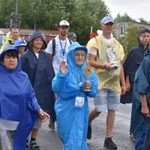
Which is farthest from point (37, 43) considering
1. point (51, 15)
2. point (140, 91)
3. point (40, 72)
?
point (51, 15)

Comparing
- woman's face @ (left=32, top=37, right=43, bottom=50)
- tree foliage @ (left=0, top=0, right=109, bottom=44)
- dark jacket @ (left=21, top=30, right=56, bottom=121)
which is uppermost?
tree foliage @ (left=0, top=0, right=109, bottom=44)

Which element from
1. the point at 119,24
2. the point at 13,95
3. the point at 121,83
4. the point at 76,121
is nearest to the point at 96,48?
the point at 121,83

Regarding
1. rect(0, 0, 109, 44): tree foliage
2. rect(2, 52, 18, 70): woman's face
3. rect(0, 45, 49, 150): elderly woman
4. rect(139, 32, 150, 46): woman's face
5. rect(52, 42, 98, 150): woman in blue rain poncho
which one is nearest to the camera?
rect(0, 45, 49, 150): elderly woman

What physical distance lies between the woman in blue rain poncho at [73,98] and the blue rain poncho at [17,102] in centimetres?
38

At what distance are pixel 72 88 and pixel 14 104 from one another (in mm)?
852

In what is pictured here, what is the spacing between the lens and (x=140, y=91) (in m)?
5.14

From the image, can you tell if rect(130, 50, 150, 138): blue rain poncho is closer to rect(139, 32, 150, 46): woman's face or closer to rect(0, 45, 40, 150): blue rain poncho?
rect(0, 45, 40, 150): blue rain poncho

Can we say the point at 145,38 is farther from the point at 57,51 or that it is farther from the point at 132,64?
the point at 57,51

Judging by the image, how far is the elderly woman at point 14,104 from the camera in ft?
16.2

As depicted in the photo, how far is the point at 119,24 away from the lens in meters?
91.7

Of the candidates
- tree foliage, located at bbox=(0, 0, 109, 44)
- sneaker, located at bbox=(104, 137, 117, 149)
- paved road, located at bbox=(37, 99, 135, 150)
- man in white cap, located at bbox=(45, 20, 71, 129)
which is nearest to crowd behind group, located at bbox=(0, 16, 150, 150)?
sneaker, located at bbox=(104, 137, 117, 149)

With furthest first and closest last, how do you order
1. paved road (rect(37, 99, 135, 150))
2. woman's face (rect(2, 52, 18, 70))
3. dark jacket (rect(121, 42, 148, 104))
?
dark jacket (rect(121, 42, 148, 104)) < paved road (rect(37, 99, 135, 150)) < woman's face (rect(2, 52, 18, 70))

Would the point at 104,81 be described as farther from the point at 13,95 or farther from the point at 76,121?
the point at 13,95

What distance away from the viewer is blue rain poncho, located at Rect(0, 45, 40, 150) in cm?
495
